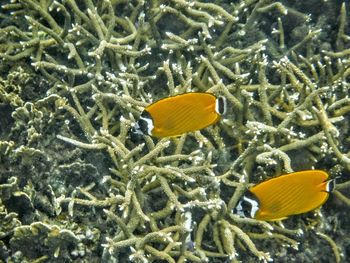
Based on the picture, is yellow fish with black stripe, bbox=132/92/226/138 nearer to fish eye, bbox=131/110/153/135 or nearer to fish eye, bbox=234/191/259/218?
fish eye, bbox=131/110/153/135

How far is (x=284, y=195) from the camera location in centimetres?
253

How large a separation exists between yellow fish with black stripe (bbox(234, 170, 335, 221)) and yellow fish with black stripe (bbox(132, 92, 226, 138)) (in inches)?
21.4

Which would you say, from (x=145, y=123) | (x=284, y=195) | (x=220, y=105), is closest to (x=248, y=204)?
(x=284, y=195)

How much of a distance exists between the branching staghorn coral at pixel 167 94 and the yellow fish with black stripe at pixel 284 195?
2.24 feet

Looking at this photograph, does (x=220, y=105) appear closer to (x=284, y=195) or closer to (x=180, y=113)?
(x=180, y=113)

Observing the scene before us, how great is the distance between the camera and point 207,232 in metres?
3.51

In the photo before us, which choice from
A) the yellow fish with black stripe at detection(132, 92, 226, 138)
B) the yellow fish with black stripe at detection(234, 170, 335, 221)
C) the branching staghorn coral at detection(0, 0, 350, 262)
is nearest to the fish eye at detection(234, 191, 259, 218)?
the yellow fish with black stripe at detection(234, 170, 335, 221)

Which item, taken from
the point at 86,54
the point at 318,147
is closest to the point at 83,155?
the point at 86,54

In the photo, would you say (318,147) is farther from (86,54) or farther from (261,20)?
(86,54)

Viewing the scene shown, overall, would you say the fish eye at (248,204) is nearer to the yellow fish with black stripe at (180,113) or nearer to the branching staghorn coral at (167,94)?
the yellow fish with black stripe at (180,113)

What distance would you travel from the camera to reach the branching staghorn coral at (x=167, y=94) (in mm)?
3311

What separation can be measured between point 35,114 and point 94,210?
97 cm

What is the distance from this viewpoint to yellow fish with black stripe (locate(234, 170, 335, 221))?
2.50 meters

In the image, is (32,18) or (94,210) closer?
(94,210)
